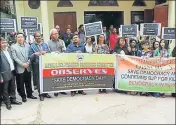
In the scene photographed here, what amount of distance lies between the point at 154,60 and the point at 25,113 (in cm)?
301

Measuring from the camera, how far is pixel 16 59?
18.4 feet

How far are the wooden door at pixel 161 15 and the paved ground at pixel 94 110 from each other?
798 centimetres

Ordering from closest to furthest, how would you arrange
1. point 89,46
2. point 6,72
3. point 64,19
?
1. point 6,72
2. point 89,46
3. point 64,19

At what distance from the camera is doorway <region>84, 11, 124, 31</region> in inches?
582

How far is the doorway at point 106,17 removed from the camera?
Answer: 48.5ft

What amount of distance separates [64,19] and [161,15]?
4812 mm

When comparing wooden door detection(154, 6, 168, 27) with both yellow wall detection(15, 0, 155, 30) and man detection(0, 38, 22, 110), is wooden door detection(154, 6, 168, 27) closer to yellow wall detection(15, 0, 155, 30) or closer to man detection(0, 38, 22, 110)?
yellow wall detection(15, 0, 155, 30)

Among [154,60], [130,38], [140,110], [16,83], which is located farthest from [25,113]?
[130,38]

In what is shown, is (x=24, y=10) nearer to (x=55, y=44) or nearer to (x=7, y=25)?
(x=7, y=25)

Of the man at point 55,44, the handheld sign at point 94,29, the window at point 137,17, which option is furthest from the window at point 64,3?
the man at point 55,44

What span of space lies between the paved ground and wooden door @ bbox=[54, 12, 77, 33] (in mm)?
7865

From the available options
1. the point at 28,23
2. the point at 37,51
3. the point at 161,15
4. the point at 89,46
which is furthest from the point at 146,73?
the point at 161,15

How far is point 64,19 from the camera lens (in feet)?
45.1

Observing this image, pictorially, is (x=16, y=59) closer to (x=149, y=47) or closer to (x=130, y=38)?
(x=149, y=47)
